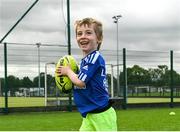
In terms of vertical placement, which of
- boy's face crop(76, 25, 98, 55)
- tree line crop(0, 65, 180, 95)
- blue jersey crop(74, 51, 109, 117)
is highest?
boy's face crop(76, 25, 98, 55)

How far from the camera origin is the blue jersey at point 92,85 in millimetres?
4340

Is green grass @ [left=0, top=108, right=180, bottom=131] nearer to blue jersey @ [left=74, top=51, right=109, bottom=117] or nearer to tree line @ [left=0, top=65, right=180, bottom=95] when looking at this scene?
tree line @ [left=0, top=65, right=180, bottom=95]

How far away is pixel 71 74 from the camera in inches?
174

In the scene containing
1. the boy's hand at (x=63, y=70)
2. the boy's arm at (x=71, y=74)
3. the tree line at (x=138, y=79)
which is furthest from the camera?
the tree line at (x=138, y=79)

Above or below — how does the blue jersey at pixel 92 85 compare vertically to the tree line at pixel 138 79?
above

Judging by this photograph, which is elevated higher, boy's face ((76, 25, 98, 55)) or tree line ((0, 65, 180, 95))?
boy's face ((76, 25, 98, 55))

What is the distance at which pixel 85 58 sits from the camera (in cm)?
443

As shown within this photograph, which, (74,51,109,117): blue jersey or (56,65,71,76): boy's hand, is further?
(56,65,71,76): boy's hand

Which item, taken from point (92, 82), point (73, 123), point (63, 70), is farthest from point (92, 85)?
point (73, 123)

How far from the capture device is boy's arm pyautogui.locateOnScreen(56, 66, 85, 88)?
4297mm

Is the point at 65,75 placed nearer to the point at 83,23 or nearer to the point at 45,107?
the point at 83,23

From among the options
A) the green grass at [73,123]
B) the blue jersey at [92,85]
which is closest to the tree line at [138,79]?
the green grass at [73,123]

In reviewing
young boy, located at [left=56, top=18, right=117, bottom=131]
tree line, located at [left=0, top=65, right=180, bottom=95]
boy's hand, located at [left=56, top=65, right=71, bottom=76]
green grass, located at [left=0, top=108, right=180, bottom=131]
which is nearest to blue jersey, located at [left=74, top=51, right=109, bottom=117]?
young boy, located at [left=56, top=18, right=117, bottom=131]

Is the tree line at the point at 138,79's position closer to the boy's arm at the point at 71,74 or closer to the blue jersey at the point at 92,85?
the boy's arm at the point at 71,74
